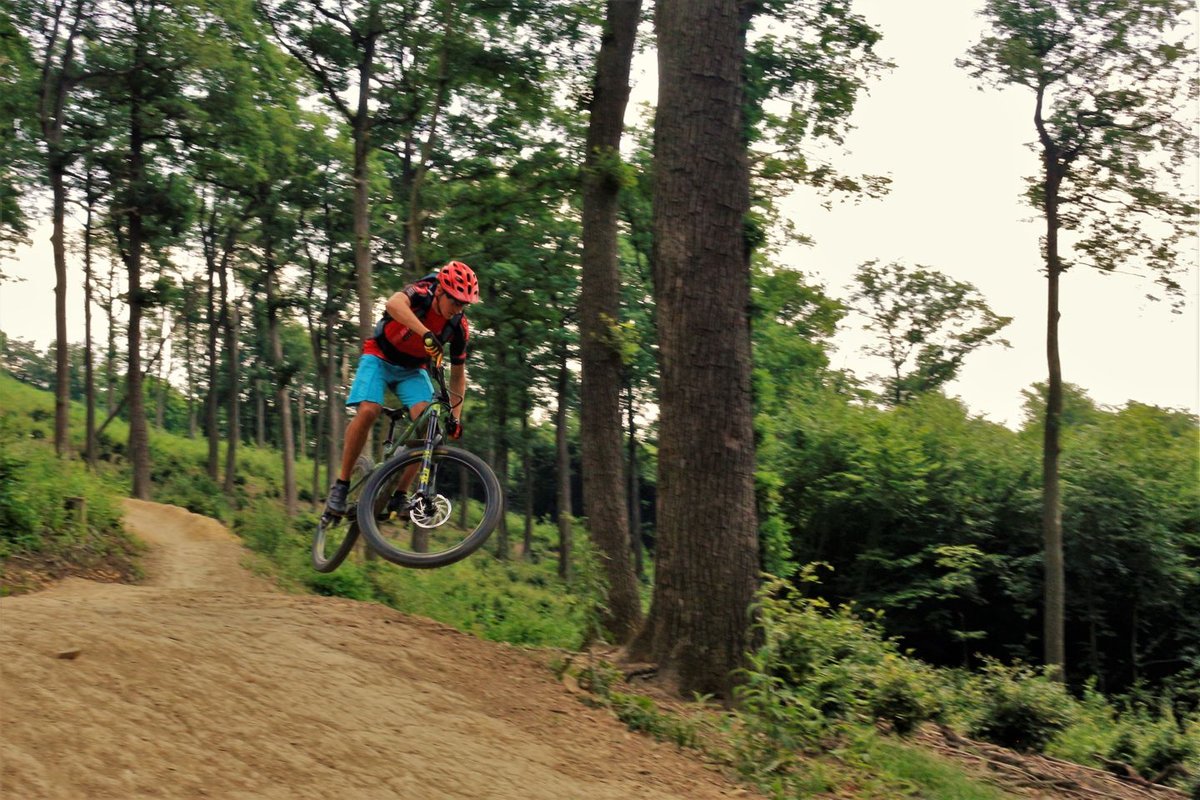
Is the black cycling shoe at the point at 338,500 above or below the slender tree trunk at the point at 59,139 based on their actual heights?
below

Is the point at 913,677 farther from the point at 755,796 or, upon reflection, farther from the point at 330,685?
the point at 330,685

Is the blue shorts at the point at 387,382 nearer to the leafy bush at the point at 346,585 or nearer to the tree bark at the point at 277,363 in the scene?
the leafy bush at the point at 346,585

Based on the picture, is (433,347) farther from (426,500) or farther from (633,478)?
(633,478)

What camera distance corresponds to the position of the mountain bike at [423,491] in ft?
22.3

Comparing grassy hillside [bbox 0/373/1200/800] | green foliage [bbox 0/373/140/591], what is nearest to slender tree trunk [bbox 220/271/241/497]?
grassy hillside [bbox 0/373/1200/800]

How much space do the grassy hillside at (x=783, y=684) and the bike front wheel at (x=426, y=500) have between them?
174 cm

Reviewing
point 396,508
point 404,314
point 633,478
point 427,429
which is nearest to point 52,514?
point 396,508

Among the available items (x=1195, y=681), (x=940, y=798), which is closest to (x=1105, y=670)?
(x=1195, y=681)

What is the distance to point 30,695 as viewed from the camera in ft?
16.3

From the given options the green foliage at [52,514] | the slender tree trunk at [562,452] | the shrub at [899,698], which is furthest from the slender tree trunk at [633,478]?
the shrub at [899,698]

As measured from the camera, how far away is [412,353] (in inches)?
292

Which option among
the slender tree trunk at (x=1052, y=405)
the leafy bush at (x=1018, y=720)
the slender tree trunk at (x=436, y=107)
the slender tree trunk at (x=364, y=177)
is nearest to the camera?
the leafy bush at (x=1018, y=720)

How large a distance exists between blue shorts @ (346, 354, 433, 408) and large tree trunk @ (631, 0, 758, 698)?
227 cm

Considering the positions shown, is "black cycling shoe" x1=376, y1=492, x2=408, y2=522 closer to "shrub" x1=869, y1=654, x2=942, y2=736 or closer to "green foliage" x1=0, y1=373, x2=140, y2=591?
"shrub" x1=869, y1=654, x2=942, y2=736
